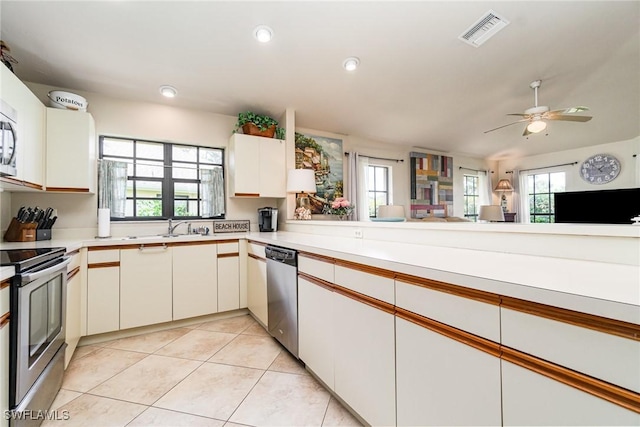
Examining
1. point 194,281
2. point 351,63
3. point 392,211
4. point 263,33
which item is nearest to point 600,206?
point 392,211

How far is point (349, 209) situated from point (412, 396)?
3.27m

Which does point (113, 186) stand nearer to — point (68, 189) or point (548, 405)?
point (68, 189)

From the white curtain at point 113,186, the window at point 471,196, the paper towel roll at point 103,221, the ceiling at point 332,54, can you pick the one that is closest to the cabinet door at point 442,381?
the ceiling at point 332,54

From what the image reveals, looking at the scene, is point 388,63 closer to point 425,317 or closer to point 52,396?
point 425,317

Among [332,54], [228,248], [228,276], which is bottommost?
[228,276]

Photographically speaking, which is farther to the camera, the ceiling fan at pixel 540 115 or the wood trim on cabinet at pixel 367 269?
the ceiling fan at pixel 540 115

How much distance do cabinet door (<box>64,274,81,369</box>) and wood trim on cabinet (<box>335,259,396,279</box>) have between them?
6.63 feet

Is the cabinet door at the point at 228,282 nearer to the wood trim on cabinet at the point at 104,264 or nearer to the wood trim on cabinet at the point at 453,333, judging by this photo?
the wood trim on cabinet at the point at 104,264

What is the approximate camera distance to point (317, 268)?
170 centimetres

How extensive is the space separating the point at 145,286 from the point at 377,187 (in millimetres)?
4019

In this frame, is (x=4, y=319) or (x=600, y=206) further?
(x=600, y=206)

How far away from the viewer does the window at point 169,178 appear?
309 centimetres

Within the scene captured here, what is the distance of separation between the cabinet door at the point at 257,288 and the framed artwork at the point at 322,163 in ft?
5.25

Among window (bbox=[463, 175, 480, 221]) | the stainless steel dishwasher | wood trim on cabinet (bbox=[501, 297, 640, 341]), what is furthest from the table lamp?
window (bbox=[463, 175, 480, 221])
